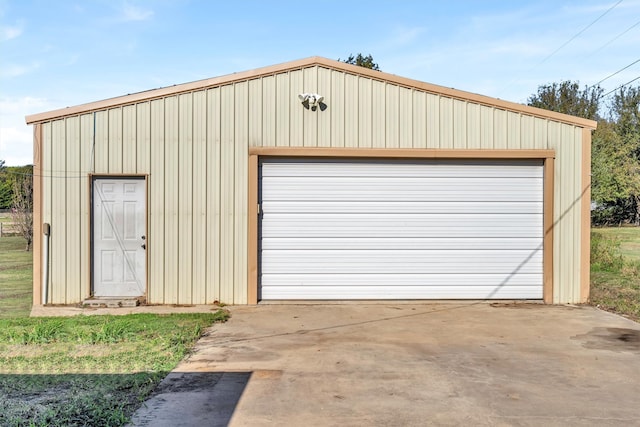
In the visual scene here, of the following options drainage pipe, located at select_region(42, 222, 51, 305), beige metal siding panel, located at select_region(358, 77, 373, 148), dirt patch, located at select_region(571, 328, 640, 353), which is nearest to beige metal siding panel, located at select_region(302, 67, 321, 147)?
beige metal siding panel, located at select_region(358, 77, 373, 148)

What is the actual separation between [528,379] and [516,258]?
4.94 metres

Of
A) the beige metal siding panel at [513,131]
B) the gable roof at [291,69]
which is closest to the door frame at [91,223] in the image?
the gable roof at [291,69]

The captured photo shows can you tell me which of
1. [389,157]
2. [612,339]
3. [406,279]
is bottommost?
[612,339]

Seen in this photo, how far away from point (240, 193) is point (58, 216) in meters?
3.05

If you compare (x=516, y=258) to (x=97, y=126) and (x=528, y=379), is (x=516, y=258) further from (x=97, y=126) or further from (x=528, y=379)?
(x=97, y=126)

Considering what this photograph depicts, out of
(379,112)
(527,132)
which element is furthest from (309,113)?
(527,132)

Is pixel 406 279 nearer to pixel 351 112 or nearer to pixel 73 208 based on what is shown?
pixel 351 112

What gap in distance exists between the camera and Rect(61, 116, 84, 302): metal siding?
9203 millimetres

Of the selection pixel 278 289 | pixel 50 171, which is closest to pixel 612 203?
pixel 278 289

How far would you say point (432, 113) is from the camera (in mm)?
9633

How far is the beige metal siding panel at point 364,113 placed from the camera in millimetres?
9562

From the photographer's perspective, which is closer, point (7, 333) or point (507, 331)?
point (7, 333)

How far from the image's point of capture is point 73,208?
9250 millimetres

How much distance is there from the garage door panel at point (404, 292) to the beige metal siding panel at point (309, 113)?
101 inches
